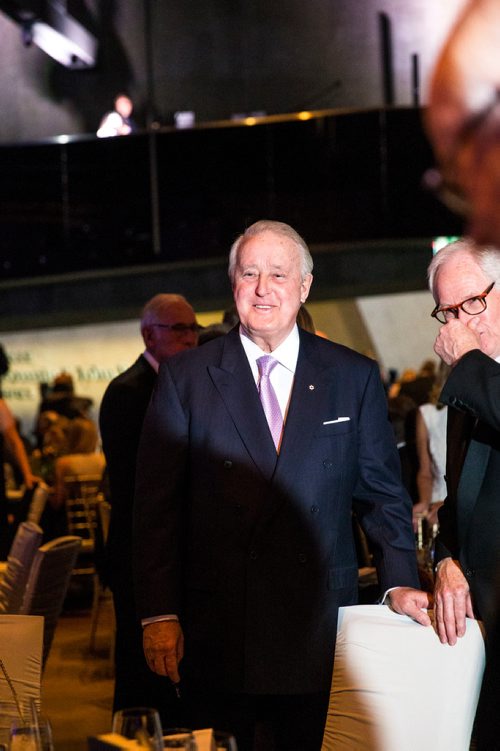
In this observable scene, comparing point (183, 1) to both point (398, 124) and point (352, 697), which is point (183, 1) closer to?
point (398, 124)

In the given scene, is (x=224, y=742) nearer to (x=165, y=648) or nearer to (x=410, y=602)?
(x=410, y=602)

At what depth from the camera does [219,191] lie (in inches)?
535

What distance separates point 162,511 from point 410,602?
676 millimetres

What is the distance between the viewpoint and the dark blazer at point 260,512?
271cm

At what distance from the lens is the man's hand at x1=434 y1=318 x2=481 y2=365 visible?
89.9 inches

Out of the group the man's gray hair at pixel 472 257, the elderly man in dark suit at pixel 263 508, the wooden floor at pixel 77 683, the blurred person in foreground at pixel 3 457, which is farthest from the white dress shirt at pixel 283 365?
the blurred person in foreground at pixel 3 457

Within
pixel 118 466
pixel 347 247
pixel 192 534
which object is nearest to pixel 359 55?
pixel 347 247

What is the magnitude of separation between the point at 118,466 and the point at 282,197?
32.4ft

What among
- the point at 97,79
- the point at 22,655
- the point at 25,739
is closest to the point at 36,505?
the point at 22,655

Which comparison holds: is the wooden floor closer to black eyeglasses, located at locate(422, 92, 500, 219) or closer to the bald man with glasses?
the bald man with glasses

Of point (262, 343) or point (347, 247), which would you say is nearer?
point (262, 343)

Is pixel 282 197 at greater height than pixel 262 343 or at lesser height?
greater

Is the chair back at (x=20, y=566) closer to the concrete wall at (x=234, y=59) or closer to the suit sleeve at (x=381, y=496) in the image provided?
the suit sleeve at (x=381, y=496)

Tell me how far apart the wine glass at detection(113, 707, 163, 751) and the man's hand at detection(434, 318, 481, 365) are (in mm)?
944
